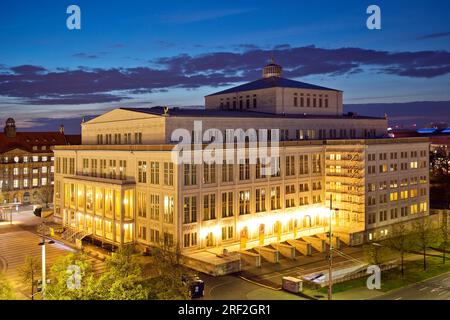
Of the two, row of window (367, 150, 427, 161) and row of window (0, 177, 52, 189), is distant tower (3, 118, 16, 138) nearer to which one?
row of window (0, 177, 52, 189)

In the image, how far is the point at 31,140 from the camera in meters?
130

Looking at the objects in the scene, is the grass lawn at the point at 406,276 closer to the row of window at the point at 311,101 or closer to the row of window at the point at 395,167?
the row of window at the point at 395,167

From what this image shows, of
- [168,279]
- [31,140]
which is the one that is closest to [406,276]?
[168,279]

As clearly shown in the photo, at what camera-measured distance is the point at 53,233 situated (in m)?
79.7

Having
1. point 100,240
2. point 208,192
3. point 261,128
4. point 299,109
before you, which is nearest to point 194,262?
point 208,192

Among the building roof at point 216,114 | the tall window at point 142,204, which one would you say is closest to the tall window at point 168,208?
the tall window at point 142,204

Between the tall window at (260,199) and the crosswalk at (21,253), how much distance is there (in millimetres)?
25296

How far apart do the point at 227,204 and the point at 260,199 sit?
683cm

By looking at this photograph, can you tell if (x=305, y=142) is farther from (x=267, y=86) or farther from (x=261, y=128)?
(x=267, y=86)

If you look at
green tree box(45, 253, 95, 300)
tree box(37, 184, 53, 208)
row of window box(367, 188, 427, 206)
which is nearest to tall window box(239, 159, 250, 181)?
row of window box(367, 188, 427, 206)

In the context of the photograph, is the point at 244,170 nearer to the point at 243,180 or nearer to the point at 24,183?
the point at 243,180

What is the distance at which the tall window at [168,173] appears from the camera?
6272cm

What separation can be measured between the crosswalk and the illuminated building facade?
22.6ft
